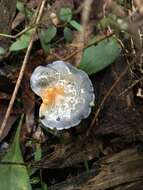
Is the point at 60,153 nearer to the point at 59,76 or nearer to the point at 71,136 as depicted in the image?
the point at 71,136

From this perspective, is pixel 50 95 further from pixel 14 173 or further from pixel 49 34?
pixel 14 173

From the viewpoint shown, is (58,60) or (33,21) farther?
(58,60)

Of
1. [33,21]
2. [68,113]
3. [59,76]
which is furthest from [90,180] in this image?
[33,21]

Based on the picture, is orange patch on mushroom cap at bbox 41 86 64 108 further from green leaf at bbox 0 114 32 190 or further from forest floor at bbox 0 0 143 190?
green leaf at bbox 0 114 32 190

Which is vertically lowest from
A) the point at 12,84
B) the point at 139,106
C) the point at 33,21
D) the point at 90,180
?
the point at 90,180

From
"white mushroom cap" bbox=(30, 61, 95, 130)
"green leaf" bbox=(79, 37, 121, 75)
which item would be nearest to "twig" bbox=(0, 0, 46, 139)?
"white mushroom cap" bbox=(30, 61, 95, 130)
